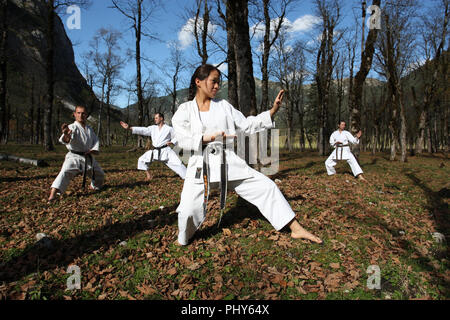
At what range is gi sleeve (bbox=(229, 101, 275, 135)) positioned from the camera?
11.9ft

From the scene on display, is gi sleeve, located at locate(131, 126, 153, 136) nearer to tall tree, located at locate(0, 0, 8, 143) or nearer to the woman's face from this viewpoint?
the woman's face

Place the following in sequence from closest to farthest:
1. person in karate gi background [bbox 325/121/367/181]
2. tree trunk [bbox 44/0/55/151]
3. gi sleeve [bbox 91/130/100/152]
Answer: gi sleeve [bbox 91/130/100/152] → person in karate gi background [bbox 325/121/367/181] → tree trunk [bbox 44/0/55/151]

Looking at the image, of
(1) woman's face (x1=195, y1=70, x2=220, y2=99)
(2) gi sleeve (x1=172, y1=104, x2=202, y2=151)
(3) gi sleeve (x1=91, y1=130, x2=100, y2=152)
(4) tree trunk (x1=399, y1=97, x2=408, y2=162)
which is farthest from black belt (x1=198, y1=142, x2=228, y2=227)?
(4) tree trunk (x1=399, y1=97, x2=408, y2=162)

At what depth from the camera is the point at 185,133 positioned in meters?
3.69

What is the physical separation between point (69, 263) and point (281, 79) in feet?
107

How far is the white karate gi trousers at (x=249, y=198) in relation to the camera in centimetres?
365

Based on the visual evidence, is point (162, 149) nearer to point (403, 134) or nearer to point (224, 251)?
point (224, 251)

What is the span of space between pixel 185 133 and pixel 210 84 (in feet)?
2.64

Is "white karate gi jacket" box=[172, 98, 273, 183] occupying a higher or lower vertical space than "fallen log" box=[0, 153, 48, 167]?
higher
